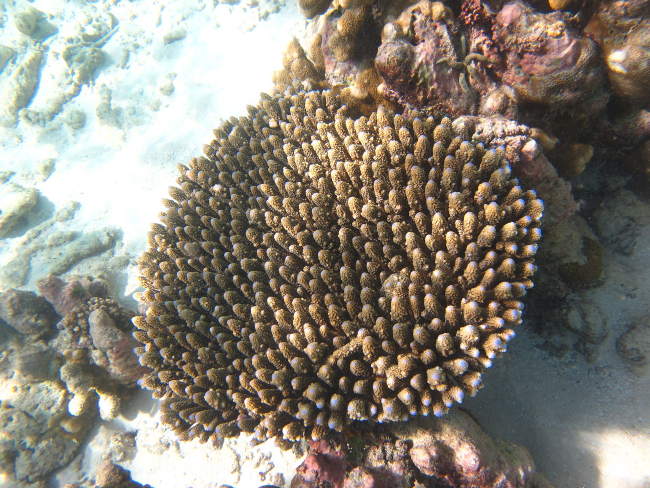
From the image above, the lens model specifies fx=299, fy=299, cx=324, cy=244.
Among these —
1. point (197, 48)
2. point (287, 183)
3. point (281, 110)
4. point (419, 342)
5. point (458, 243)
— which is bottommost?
point (419, 342)

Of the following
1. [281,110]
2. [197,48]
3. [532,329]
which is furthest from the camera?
[197,48]

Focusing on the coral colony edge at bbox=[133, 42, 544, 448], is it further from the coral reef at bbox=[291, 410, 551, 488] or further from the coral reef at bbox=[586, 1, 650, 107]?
the coral reef at bbox=[586, 1, 650, 107]

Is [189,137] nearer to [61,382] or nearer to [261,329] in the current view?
[61,382]

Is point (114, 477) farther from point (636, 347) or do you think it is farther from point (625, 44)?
point (625, 44)

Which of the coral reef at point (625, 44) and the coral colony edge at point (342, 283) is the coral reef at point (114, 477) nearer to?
the coral colony edge at point (342, 283)

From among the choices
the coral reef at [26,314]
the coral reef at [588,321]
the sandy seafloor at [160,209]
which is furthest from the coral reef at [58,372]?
the coral reef at [588,321]

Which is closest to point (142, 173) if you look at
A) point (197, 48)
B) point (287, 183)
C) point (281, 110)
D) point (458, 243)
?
point (197, 48)

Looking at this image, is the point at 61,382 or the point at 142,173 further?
the point at 142,173
